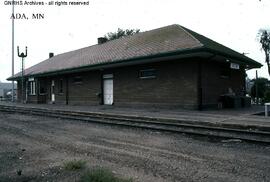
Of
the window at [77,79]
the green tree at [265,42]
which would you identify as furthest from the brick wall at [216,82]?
the green tree at [265,42]

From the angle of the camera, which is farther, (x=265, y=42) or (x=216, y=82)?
(x=265, y=42)

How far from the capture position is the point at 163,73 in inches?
703

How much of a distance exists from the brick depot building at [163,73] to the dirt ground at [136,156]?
7.32 metres

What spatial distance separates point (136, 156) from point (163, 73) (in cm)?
1165

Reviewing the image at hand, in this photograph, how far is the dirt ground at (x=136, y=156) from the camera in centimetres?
518

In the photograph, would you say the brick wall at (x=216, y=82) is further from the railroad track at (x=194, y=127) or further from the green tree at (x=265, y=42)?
the green tree at (x=265, y=42)

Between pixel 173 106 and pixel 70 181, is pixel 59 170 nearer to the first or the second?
pixel 70 181

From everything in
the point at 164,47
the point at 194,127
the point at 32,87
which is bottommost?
the point at 194,127

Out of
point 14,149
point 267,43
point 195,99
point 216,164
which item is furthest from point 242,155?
point 267,43

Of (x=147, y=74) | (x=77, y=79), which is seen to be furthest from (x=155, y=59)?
(x=77, y=79)

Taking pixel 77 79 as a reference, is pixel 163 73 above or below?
below

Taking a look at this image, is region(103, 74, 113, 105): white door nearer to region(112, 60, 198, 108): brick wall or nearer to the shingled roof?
region(112, 60, 198, 108): brick wall

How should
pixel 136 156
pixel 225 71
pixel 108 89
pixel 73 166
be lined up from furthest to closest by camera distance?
pixel 108 89, pixel 225 71, pixel 136 156, pixel 73 166

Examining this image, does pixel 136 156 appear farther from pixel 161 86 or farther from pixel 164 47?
pixel 164 47
